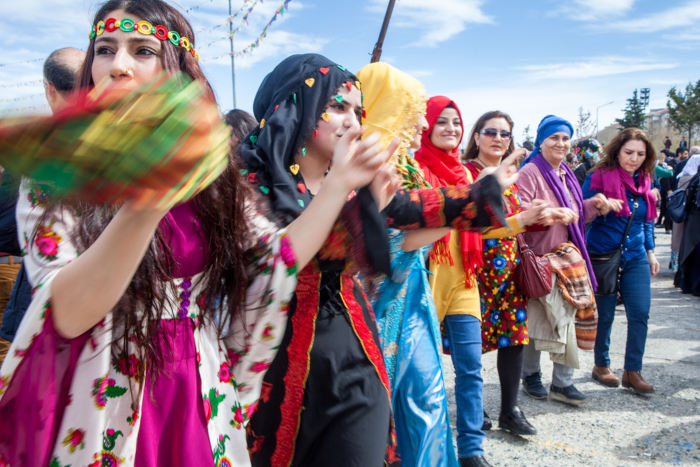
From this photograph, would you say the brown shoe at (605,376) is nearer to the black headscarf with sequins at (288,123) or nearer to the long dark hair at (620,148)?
the long dark hair at (620,148)

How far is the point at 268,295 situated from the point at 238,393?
0.88 ft

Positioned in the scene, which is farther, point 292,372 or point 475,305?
point 475,305

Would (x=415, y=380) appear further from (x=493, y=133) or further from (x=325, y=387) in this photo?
(x=493, y=133)

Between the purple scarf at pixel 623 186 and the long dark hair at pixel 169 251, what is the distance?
11.4ft

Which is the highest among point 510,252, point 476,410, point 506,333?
point 510,252

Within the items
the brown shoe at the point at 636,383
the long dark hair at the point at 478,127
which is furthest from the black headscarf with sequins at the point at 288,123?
the brown shoe at the point at 636,383

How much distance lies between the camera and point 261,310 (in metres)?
1.23

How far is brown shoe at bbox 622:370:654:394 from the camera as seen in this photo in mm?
3945

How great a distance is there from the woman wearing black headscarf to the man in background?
2.33ft

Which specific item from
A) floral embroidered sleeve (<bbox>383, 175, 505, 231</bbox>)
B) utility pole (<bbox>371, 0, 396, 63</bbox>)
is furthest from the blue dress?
utility pole (<bbox>371, 0, 396, 63</bbox>)

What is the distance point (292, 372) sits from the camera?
5.49ft

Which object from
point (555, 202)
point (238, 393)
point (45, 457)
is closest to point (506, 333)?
point (555, 202)

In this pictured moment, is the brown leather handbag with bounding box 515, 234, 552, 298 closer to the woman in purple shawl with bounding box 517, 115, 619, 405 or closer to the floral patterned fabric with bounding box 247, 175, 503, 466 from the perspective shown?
the woman in purple shawl with bounding box 517, 115, 619, 405

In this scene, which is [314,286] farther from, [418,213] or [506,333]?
[506,333]
